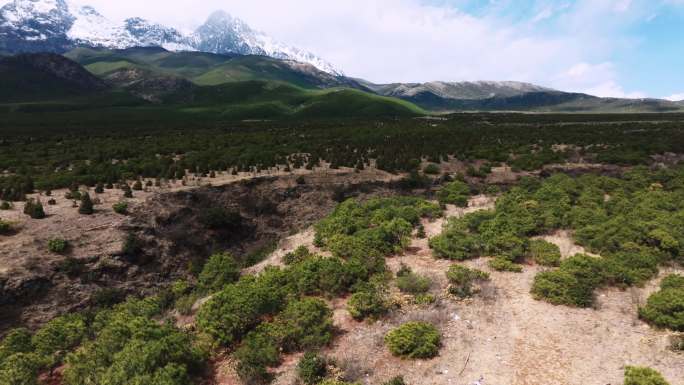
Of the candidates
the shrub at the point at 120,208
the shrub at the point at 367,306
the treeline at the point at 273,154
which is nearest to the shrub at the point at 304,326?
the shrub at the point at 367,306

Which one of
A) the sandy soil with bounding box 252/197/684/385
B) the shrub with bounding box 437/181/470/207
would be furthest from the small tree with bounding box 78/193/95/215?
the shrub with bounding box 437/181/470/207

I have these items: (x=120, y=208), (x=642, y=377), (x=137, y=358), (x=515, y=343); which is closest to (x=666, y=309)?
(x=642, y=377)

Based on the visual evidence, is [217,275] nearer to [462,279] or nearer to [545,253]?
[462,279]

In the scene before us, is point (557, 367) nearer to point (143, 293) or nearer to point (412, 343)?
point (412, 343)

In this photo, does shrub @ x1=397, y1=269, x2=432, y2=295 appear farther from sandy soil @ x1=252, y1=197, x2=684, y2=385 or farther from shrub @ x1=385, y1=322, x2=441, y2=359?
shrub @ x1=385, y1=322, x2=441, y2=359

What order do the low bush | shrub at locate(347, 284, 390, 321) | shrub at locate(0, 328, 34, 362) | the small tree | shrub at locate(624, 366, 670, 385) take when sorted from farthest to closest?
the small tree → the low bush → shrub at locate(347, 284, 390, 321) → shrub at locate(0, 328, 34, 362) → shrub at locate(624, 366, 670, 385)

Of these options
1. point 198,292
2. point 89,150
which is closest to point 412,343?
point 198,292
